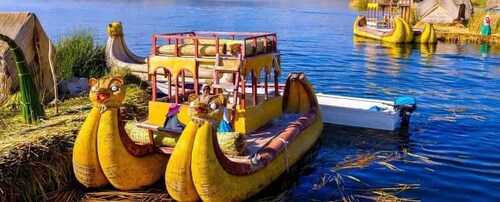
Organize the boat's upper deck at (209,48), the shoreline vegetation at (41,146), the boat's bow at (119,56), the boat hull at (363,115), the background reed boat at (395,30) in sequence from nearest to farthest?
the shoreline vegetation at (41,146) < the boat's upper deck at (209,48) < the boat hull at (363,115) < the boat's bow at (119,56) < the background reed boat at (395,30)

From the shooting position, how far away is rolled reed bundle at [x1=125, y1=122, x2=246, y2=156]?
998 centimetres

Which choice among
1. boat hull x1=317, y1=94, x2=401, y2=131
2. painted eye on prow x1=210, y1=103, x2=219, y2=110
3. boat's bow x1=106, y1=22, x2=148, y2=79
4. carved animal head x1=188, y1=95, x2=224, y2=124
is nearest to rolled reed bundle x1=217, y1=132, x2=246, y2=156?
carved animal head x1=188, y1=95, x2=224, y2=124

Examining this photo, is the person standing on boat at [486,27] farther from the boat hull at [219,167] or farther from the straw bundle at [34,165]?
the straw bundle at [34,165]

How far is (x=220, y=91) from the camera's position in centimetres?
1182

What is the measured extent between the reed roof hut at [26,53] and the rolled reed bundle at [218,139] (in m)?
3.55

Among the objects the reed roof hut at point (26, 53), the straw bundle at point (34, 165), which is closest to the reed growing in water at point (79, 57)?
the reed roof hut at point (26, 53)

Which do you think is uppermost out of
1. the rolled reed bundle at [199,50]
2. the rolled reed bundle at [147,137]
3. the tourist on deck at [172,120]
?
the rolled reed bundle at [199,50]

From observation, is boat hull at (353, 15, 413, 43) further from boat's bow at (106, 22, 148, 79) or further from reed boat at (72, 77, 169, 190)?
reed boat at (72, 77, 169, 190)

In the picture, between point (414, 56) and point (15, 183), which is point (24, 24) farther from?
point (414, 56)

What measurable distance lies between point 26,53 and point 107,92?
5480 mm

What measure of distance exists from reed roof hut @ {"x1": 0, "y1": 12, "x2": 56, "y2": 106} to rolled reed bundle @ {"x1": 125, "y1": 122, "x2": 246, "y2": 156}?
3.55 metres

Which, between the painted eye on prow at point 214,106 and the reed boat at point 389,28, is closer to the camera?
the painted eye on prow at point 214,106

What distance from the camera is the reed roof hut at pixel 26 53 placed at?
43.7 ft

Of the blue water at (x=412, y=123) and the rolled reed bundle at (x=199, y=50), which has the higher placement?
the rolled reed bundle at (x=199, y=50)
